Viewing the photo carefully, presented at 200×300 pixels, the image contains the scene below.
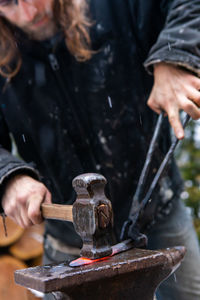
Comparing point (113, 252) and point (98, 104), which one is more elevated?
point (98, 104)

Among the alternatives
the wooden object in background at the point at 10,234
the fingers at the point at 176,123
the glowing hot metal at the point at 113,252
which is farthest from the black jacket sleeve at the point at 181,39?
the wooden object in background at the point at 10,234

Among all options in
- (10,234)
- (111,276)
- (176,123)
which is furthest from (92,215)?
(10,234)

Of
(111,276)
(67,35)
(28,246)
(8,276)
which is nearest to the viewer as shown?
(111,276)

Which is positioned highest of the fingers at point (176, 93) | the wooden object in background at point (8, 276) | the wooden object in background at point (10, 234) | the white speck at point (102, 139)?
the fingers at point (176, 93)

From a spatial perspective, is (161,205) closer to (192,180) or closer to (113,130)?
(113,130)

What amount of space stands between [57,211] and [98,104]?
2.44 ft

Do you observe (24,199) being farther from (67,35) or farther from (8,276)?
(8,276)

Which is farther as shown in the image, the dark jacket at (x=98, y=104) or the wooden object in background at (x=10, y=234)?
the wooden object in background at (x=10, y=234)

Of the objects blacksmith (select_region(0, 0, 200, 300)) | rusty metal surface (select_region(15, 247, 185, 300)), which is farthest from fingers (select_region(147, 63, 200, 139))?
rusty metal surface (select_region(15, 247, 185, 300))

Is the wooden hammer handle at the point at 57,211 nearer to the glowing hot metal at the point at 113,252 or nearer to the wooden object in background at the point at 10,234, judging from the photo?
the glowing hot metal at the point at 113,252

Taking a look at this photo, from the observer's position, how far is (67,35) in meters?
2.01

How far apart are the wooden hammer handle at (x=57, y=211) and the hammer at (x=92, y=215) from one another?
0.06 meters

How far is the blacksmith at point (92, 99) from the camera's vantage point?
1.99 m

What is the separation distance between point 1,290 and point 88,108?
2.33m
